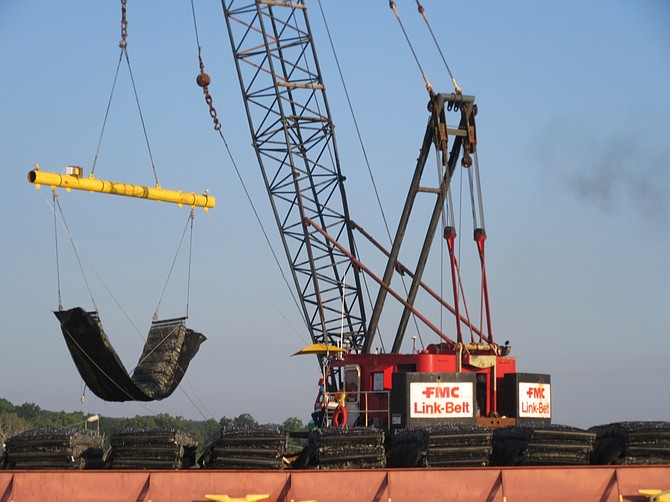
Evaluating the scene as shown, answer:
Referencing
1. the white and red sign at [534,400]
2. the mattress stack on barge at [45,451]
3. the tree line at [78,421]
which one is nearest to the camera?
the mattress stack on barge at [45,451]

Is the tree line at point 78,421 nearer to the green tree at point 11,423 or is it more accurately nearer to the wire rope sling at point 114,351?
the green tree at point 11,423

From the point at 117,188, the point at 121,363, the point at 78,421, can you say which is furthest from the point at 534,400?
the point at 78,421

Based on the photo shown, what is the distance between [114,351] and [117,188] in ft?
24.2

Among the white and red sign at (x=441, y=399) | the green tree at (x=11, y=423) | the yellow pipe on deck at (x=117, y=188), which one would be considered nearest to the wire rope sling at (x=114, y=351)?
the yellow pipe on deck at (x=117, y=188)

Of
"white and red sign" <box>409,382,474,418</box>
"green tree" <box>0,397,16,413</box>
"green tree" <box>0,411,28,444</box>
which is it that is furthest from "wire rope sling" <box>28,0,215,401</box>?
"green tree" <box>0,397,16,413</box>

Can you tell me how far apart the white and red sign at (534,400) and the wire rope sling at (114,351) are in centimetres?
1451

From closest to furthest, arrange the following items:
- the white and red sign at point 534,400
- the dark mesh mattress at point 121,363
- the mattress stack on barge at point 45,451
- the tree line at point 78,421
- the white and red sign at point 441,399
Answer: the mattress stack on barge at point 45,451
the white and red sign at point 441,399
the white and red sign at point 534,400
the dark mesh mattress at point 121,363
the tree line at point 78,421

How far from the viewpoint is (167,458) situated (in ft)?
77.5

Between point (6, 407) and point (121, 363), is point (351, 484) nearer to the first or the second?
point (121, 363)

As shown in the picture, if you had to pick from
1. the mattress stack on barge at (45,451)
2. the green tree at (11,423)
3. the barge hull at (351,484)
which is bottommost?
the barge hull at (351,484)

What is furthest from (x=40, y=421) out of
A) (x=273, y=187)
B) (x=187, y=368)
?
(x=187, y=368)

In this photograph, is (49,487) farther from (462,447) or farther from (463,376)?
(463,376)

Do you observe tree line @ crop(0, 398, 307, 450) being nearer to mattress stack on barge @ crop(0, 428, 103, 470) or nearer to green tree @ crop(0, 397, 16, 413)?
green tree @ crop(0, 397, 16, 413)

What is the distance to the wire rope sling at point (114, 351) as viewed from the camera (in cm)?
3791
